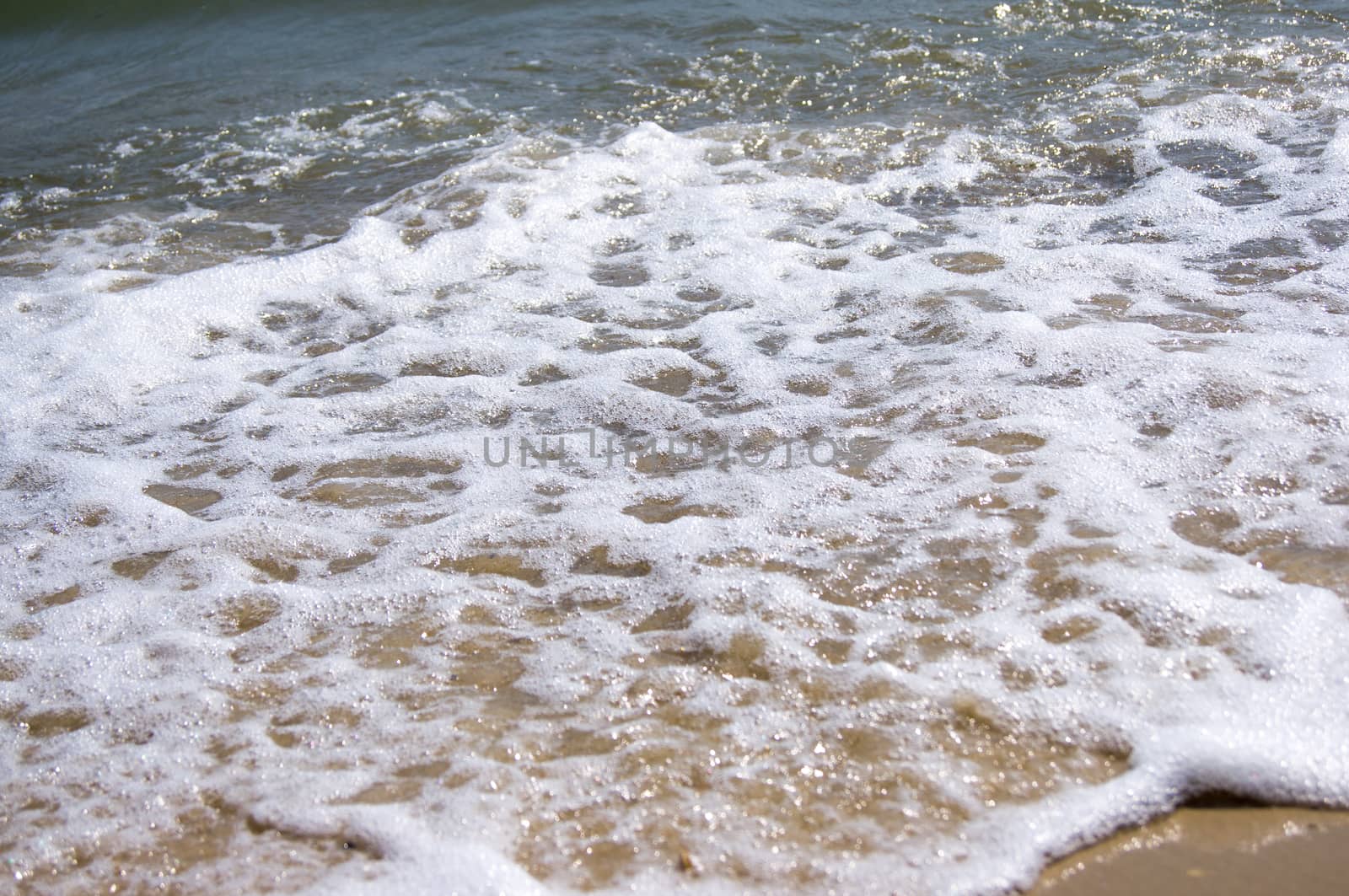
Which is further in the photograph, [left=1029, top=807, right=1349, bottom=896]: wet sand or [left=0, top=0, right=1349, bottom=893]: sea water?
[left=0, top=0, right=1349, bottom=893]: sea water

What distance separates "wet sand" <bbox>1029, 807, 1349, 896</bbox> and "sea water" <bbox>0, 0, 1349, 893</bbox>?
47mm

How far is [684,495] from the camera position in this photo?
9.74 feet

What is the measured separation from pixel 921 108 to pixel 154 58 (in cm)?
604

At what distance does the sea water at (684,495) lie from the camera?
1.99 meters

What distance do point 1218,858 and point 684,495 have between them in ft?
5.10

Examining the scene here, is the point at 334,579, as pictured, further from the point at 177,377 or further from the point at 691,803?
the point at 177,377

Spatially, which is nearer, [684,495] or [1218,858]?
[1218,858]

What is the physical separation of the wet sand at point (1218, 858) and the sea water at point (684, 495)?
0.16 ft

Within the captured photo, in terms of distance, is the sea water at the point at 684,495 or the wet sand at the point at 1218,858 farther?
the sea water at the point at 684,495

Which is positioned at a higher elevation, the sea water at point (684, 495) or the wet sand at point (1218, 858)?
the sea water at point (684, 495)

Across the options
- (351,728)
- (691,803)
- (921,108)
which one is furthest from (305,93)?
(691,803)

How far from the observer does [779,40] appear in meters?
7.60

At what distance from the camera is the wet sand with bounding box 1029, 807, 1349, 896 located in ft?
5.79

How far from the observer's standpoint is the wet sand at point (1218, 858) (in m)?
1.76
